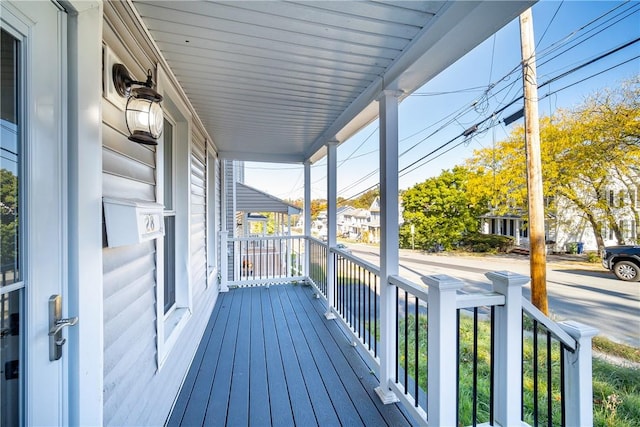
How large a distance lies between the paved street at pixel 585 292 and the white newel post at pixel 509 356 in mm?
1064

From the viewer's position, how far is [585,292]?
288 cm

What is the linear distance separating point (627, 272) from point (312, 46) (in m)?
3.51

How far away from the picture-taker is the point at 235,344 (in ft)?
9.04

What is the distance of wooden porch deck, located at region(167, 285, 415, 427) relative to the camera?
5.89ft

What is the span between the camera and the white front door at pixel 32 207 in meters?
0.71

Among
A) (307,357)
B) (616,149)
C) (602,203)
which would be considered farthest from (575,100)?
(307,357)

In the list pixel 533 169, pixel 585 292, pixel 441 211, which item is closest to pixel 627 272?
pixel 585 292

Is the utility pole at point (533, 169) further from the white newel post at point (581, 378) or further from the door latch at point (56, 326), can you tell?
the door latch at point (56, 326)

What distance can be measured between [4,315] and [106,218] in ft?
1.45

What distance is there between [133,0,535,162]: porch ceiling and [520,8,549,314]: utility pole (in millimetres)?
2153

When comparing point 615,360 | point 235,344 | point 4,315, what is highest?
point 4,315

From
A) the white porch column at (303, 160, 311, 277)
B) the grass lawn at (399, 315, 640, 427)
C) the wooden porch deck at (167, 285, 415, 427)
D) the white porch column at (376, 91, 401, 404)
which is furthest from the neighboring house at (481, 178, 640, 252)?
the white porch column at (303, 160, 311, 277)

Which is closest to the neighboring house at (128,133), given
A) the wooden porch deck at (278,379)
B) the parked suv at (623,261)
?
the wooden porch deck at (278,379)

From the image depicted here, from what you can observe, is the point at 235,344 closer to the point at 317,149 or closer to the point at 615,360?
the point at 317,149
